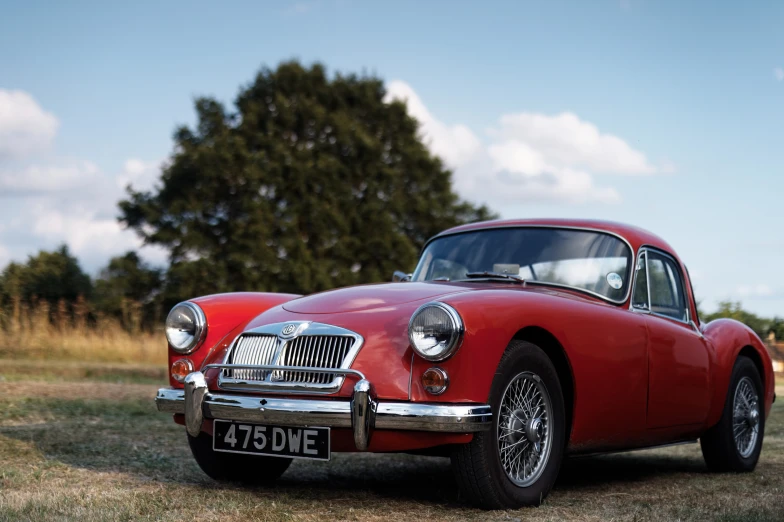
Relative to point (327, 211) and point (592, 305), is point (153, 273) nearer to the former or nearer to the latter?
point (327, 211)

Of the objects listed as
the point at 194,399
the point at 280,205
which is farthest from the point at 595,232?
the point at 280,205

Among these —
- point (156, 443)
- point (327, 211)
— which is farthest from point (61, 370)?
point (327, 211)

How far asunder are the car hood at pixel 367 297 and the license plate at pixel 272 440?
0.64 metres

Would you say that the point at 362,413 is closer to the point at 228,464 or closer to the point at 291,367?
the point at 291,367

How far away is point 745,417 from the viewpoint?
6.41 meters

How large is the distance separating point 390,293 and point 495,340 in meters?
0.76

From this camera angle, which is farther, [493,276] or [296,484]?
[493,276]

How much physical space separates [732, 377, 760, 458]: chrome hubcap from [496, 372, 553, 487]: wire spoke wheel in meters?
2.46

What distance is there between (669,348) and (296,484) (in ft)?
7.74

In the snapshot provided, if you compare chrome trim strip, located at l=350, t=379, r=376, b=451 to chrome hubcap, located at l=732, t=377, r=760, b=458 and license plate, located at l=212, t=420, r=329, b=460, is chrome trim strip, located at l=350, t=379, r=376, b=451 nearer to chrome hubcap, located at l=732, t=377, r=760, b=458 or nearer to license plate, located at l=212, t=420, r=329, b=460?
license plate, located at l=212, t=420, r=329, b=460

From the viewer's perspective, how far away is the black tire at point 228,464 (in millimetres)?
4852

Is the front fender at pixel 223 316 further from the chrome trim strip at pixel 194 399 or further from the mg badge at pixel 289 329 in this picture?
the mg badge at pixel 289 329

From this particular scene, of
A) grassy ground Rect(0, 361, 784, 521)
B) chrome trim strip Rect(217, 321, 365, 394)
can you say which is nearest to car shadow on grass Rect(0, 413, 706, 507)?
grassy ground Rect(0, 361, 784, 521)

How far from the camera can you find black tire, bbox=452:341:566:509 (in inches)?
156
